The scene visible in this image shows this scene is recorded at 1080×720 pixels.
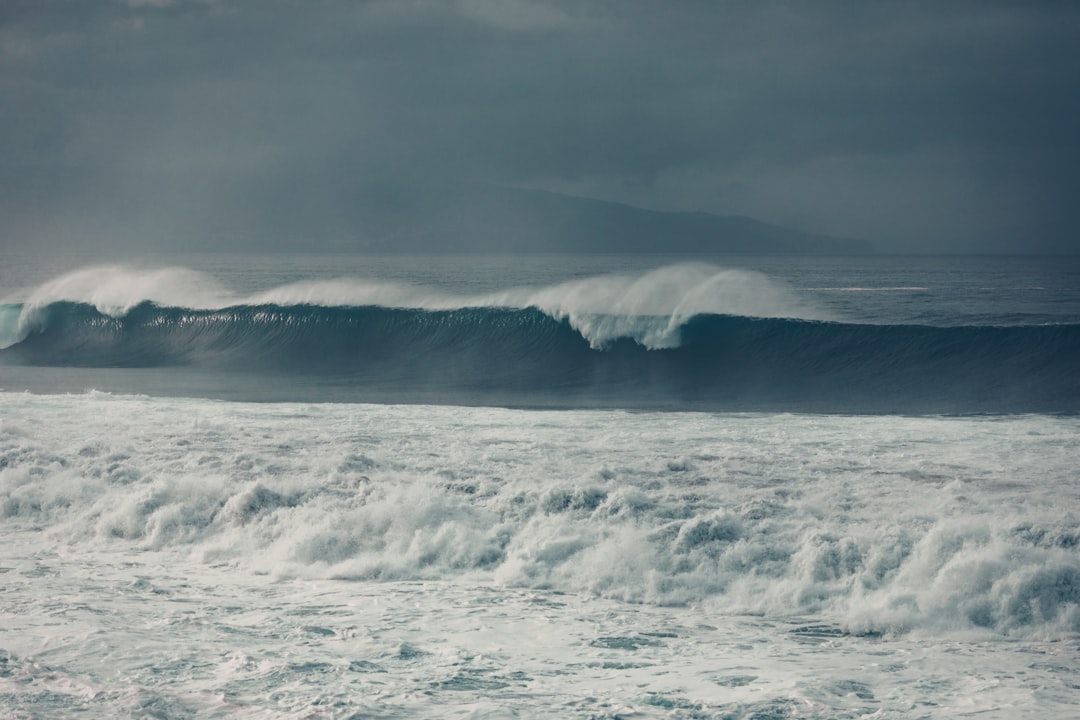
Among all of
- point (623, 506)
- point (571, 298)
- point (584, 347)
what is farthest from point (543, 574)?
point (571, 298)

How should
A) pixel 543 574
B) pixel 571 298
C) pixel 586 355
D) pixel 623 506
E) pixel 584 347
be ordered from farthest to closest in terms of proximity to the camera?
pixel 571 298 < pixel 584 347 < pixel 586 355 < pixel 623 506 < pixel 543 574

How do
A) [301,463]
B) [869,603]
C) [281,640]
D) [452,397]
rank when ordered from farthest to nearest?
[452,397] → [301,463] → [869,603] → [281,640]

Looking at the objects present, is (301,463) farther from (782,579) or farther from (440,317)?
(440,317)

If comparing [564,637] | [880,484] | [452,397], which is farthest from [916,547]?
[452,397]

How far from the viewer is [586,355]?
1975 centimetres

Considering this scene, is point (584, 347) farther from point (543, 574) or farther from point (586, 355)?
point (543, 574)

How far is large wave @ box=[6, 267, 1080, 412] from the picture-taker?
16188 mm

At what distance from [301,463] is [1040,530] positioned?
616 centimetres

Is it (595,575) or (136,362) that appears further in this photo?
(136,362)

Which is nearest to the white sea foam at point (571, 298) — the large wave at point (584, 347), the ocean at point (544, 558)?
the large wave at point (584, 347)

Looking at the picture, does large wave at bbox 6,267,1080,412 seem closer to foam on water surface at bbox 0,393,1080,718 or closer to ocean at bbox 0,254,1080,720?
ocean at bbox 0,254,1080,720

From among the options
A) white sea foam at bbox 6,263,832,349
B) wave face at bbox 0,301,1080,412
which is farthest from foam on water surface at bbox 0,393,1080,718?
white sea foam at bbox 6,263,832,349

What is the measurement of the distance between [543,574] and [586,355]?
13.2m

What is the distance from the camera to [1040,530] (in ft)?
21.6
